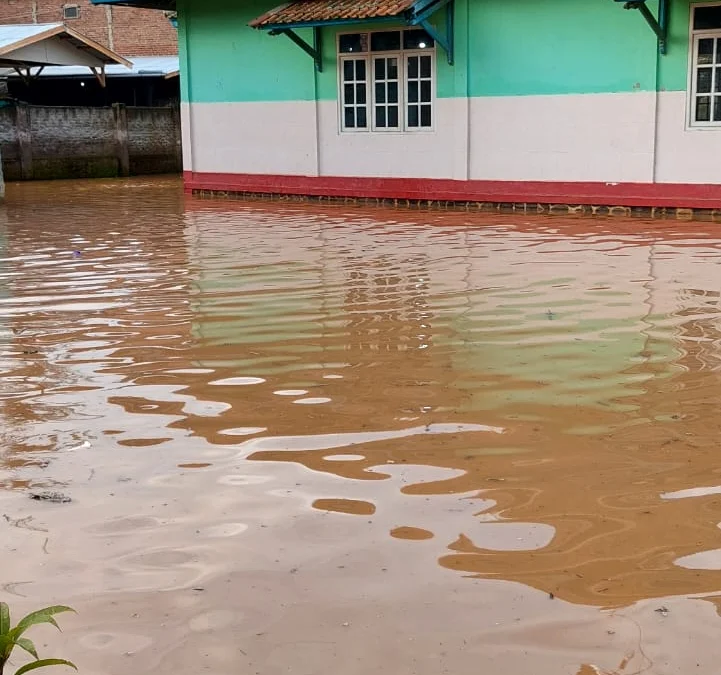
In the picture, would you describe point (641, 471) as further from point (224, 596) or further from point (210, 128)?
point (210, 128)

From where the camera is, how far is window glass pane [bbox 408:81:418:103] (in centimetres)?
1531

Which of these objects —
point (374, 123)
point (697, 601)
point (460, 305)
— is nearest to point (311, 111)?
point (374, 123)

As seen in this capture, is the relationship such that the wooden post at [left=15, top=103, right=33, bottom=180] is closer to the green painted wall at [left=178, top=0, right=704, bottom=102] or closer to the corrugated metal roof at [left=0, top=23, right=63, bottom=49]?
the corrugated metal roof at [left=0, top=23, right=63, bottom=49]

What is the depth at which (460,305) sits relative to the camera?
7.18 metres

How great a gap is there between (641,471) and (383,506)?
0.97 meters

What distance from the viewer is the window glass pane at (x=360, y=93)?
1590cm

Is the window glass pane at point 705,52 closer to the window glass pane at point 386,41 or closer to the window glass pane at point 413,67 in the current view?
the window glass pane at point 413,67

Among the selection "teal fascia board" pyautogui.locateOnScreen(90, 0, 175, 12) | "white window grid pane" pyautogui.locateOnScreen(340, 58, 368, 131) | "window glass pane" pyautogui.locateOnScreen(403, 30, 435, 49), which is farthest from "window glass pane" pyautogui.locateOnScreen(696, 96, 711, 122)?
"teal fascia board" pyautogui.locateOnScreen(90, 0, 175, 12)

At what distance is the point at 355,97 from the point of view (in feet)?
52.5

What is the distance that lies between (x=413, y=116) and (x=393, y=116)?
1.21ft

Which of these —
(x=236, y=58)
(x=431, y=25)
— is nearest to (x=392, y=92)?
(x=431, y=25)

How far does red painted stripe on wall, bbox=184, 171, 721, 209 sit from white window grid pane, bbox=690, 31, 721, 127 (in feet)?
2.69

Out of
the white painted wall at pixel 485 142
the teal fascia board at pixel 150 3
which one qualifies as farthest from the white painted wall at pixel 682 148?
the teal fascia board at pixel 150 3

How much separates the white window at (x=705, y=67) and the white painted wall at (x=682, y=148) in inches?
5.1
